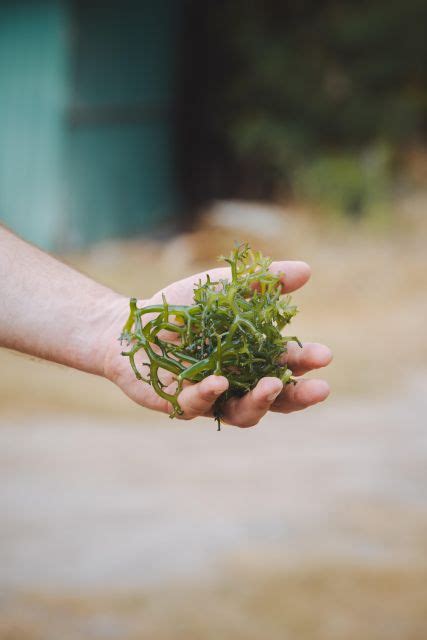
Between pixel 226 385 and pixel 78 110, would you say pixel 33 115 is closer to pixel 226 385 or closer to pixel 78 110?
pixel 78 110

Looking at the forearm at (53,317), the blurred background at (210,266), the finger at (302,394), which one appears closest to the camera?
the finger at (302,394)

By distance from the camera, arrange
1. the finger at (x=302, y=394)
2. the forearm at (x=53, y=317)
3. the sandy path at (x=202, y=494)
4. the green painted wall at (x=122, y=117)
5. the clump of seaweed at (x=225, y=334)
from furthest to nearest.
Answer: the green painted wall at (x=122, y=117)
the sandy path at (x=202, y=494)
the forearm at (x=53, y=317)
the finger at (x=302, y=394)
the clump of seaweed at (x=225, y=334)

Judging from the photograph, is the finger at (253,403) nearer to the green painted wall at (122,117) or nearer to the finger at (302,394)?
the finger at (302,394)

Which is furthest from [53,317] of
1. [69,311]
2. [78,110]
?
[78,110]

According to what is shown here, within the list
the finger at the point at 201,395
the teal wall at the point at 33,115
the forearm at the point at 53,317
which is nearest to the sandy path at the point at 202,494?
the forearm at the point at 53,317

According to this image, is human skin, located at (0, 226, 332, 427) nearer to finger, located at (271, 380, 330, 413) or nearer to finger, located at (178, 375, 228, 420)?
finger, located at (271, 380, 330, 413)

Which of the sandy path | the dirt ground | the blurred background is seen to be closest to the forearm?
the blurred background

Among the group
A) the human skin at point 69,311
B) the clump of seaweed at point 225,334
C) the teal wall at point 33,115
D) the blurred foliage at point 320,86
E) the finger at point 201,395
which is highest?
the blurred foliage at point 320,86

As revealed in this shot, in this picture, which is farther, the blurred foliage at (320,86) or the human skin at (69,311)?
the blurred foliage at (320,86)
